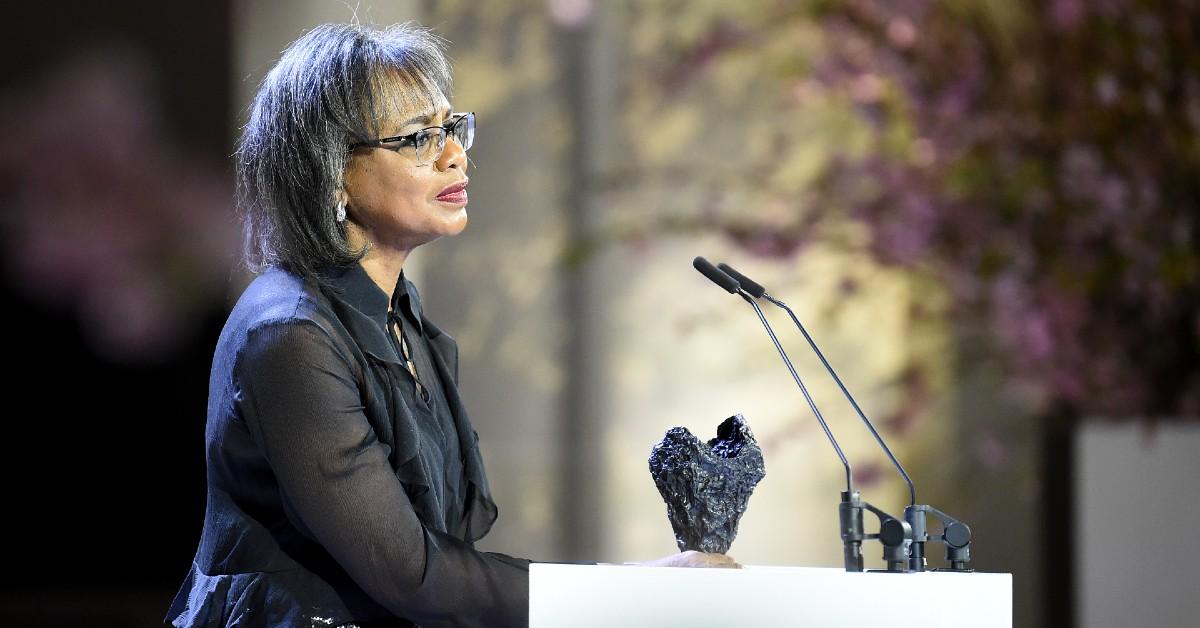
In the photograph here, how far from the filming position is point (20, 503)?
3172 millimetres

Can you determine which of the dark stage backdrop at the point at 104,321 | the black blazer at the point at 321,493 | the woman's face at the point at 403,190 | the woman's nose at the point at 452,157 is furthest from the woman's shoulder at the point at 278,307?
the dark stage backdrop at the point at 104,321

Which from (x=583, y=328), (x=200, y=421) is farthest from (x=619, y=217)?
(x=200, y=421)

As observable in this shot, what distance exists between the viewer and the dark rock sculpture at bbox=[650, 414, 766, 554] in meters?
1.45

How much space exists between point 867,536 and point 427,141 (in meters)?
0.73

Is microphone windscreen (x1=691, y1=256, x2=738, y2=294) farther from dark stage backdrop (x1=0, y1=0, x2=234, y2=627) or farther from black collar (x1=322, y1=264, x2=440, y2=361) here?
dark stage backdrop (x1=0, y1=0, x2=234, y2=627)

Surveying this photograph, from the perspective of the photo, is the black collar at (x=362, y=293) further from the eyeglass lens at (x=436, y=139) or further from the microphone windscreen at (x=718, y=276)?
the microphone windscreen at (x=718, y=276)

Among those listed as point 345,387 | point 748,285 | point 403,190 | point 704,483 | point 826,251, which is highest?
point 826,251

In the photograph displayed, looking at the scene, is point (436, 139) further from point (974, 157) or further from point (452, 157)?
point (974, 157)

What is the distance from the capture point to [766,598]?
1.22 meters

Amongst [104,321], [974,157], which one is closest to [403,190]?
[104,321]

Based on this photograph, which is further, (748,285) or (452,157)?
(452,157)

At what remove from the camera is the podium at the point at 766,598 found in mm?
1211

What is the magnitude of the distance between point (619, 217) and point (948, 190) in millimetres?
891

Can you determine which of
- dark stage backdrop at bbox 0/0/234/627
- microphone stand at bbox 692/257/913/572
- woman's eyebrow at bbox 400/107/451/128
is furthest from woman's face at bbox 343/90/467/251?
dark stage backdrop at bbox 0/0/234/627
